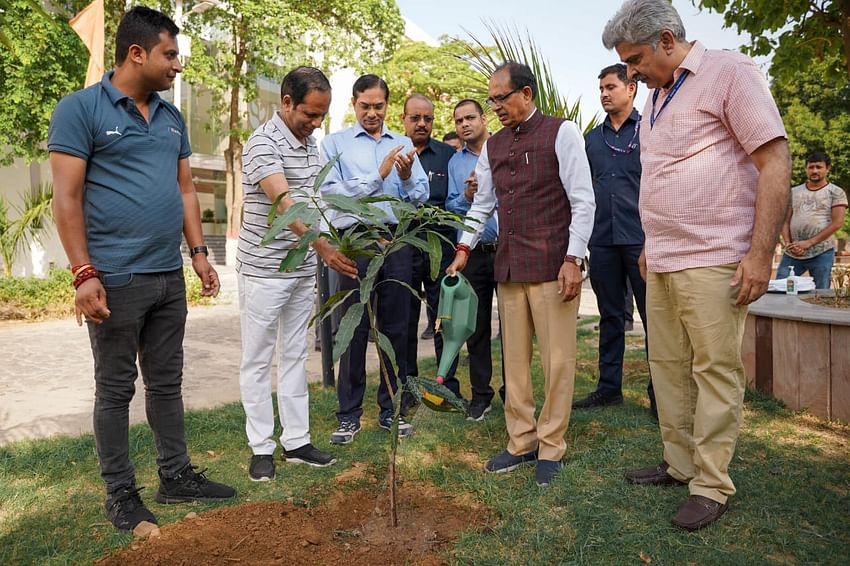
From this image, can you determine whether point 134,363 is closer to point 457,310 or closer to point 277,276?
point 277,276

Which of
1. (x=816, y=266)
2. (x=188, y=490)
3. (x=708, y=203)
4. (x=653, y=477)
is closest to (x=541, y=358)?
(x=653, y=477)

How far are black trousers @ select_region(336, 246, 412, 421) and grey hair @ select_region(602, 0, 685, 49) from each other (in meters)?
1.90

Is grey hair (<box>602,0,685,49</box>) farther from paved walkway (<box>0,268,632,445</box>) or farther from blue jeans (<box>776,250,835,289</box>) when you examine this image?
blue jeans (<box>776,250,835,289</box>)

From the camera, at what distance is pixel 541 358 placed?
3.41m

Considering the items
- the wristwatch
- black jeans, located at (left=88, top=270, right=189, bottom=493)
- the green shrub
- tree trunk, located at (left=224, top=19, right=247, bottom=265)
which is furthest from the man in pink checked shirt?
tree trunk, located at (left=224, top=19, right=247, bottom=265)

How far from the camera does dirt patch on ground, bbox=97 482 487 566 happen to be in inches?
100

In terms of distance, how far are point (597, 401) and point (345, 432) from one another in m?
1.73

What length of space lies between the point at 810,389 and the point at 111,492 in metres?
3.93

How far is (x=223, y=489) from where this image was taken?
322cm

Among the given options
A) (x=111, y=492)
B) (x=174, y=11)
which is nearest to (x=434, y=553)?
(x=111, y=492)

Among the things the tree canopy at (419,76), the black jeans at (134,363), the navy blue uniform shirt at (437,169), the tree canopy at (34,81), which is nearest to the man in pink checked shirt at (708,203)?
the black jeans at (134,363)

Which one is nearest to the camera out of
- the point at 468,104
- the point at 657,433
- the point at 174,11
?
the point at 657,433

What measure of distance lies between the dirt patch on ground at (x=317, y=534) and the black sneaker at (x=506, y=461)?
1.27 ft

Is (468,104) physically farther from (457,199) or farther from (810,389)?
(810,389)
